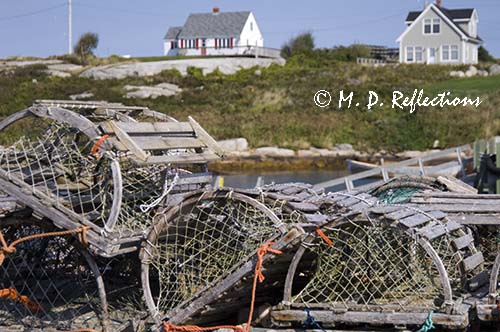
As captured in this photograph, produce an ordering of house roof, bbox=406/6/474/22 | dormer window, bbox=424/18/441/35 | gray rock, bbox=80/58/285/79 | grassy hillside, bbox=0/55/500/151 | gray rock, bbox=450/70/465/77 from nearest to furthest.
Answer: grassy hillside, bbox=0/55/500/151 → gray rock, bbox=80/58/285/79 → gray rock, bbox=450/70/465/77 → dormer window, bbox=424/18/441/35 → house roof, bbox=406/6/474/22

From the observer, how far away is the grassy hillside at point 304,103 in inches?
1257

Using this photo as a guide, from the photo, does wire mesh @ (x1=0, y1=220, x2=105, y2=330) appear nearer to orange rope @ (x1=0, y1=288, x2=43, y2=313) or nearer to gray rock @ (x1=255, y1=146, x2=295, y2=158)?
orange rope @ (x1=0, y1=288, x2=43, y2=313)

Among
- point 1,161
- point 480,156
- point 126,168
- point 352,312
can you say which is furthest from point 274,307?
Answer: point 480,156

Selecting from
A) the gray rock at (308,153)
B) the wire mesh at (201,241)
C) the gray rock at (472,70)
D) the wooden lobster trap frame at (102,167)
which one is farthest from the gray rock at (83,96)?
the wire mesh at (201,241)

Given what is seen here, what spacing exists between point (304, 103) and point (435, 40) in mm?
18251

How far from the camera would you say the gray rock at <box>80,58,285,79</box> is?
44500 millimetres

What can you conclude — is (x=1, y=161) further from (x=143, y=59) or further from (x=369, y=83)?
(x=143, y=59)

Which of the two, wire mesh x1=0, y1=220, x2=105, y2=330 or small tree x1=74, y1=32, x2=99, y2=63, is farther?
small tree x1=74, y1=32, x2=99, y2=63

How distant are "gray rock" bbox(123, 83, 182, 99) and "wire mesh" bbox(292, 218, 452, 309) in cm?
3245

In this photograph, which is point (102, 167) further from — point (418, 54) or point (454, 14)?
point (454, 14)

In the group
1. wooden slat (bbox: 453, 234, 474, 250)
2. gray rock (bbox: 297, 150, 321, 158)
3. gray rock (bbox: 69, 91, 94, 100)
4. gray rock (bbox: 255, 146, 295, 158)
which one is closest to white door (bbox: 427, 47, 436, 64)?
gray rock (bbox: 69, 91, 94, 100)

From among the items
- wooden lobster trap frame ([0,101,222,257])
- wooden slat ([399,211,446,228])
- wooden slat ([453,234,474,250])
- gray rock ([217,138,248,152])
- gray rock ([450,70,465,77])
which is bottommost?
gray rock ([217,138,248,152])

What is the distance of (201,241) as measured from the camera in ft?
19.4

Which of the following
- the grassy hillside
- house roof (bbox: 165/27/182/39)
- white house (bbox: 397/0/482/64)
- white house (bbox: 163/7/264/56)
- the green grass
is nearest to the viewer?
the grassy hillside
